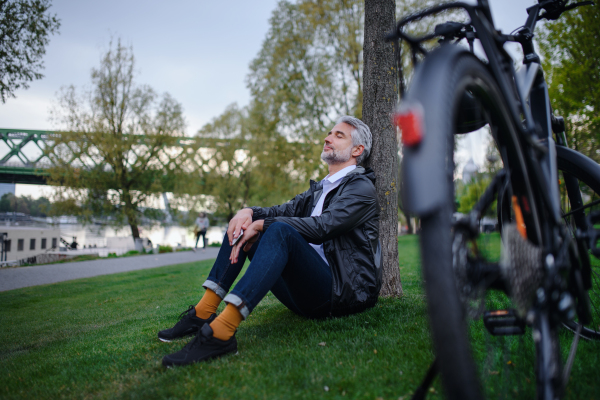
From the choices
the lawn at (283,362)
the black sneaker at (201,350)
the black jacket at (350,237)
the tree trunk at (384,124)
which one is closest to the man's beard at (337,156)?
the black jacket at (350,237)

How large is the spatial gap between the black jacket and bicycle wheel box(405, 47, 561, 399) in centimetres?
111

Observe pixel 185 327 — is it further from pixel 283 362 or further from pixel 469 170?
pixel 469 170

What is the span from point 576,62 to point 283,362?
12.2m

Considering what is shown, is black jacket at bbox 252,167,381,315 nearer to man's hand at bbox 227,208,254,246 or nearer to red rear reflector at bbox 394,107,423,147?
man's hand at bbox 227,208,254,246

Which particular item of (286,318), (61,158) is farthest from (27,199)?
(286,318)

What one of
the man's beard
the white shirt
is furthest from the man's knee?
the man's beard

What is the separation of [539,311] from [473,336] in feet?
3.67

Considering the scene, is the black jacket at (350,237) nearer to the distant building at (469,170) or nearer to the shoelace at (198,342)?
the shoelace at (198,342)

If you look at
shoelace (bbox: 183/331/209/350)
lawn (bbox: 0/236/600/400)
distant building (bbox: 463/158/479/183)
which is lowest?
lawn (bbox: 0/236/600/400)

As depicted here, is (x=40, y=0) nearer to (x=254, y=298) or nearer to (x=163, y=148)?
(x=254, y=298)

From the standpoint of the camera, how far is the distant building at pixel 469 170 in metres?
1.30

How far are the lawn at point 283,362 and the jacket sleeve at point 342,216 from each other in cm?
60

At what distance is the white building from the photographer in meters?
20.7

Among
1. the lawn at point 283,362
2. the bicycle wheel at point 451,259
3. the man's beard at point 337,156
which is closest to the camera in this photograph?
the bicycle wheel at point 451,259
